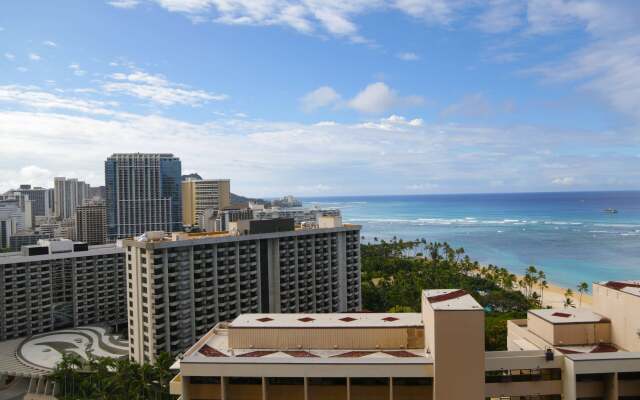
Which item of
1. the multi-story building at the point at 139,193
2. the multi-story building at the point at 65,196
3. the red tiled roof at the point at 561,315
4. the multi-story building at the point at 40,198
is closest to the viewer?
the red tiled roof at the point at 561,315

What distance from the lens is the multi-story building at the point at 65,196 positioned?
6793 inches

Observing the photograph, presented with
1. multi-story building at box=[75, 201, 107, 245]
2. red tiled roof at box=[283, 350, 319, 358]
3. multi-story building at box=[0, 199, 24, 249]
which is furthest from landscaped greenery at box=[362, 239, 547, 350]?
multi-story building at box=[0, 199, 24, 249]

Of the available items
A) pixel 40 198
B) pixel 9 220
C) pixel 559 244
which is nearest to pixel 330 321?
pixel 559 244

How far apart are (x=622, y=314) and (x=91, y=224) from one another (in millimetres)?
115098

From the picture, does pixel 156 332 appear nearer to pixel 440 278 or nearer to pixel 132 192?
pixel 440 278

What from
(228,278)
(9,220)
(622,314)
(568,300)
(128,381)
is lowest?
(128,381)

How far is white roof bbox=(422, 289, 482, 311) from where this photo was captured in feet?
52.5

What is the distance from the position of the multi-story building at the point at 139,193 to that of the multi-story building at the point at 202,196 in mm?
23830

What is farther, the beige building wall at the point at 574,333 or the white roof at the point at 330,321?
the white roof at the point at 330,321

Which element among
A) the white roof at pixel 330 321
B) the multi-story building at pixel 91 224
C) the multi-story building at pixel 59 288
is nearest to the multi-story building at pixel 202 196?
the multi-story building at pixel 91 224

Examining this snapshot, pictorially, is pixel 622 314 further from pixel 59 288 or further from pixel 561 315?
pixel 59 288

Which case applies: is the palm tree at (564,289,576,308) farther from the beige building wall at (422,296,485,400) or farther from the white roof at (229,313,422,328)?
the beige building wall at (422,296,485,400)

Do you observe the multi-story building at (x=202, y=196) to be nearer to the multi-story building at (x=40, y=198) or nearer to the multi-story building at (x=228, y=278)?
the multi-story building at (x=40, y=198)

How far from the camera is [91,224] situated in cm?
11194
